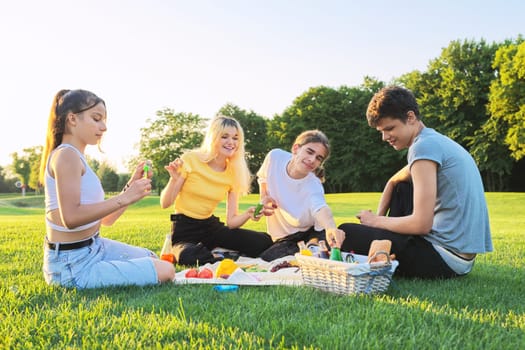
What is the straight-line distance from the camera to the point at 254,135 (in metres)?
47.8

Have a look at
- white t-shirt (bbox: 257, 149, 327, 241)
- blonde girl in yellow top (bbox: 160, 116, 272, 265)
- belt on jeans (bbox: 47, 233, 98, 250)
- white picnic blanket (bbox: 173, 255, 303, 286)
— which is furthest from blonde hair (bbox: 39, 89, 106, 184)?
white t-shirt (bbox: 257, 149, 327, 241)

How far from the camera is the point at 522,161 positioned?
33469 millimetres

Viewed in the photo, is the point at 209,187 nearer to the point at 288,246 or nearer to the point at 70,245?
the point at 288,246

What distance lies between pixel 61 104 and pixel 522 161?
36216mm

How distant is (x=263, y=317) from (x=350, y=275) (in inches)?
29.5

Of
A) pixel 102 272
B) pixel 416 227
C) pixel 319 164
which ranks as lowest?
pixel 102 272

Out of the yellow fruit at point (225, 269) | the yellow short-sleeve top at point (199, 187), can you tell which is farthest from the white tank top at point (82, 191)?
the yellow short-sleeve top at point (199, 187)

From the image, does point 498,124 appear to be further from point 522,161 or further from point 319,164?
point 319,164

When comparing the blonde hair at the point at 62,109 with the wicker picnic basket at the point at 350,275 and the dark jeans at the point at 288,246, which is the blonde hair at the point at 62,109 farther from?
the dark jeans at the point at 288,246

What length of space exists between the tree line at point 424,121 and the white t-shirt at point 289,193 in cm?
2691

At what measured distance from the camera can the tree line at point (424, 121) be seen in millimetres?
29594

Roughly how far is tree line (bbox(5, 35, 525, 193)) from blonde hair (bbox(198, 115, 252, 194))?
27.2 meters

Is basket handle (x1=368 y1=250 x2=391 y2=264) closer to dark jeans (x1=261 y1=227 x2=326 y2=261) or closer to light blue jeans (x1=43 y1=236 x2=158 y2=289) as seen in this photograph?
light blue jeans (x1=43 y1=236 x2=158 y2=289)

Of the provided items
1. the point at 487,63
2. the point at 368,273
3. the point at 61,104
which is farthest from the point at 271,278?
the point at 487,63
